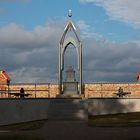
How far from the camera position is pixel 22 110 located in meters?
28.1

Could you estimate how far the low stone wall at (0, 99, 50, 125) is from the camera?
26.1m

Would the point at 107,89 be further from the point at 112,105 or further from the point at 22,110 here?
the point at 22,110

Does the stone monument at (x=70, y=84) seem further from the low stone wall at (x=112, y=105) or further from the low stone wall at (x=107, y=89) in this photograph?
the low stone wall at (x=107, y=89)

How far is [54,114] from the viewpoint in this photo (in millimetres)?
29062

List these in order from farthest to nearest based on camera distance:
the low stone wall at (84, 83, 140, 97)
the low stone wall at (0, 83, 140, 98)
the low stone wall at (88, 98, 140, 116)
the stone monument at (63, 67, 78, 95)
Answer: the low stone wall at (84, 83, 140, 97) < the low stone wall at (0, 83, 140, 98) < the stone monument at (63, 67, 78, 95) < the low stone wall at (88, 98, 140, 116)

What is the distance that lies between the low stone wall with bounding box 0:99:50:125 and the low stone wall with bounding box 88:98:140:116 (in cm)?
406

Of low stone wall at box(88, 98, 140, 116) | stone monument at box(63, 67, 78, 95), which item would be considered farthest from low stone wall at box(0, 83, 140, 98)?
low stone wall at box(88, 98, 140, 116)

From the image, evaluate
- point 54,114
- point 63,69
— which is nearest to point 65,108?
point 54,114

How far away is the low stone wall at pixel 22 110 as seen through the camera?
85.5 feet

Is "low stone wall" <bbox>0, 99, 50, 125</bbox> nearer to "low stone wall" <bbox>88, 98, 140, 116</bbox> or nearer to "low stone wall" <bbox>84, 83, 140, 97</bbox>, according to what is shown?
"low stone wall" <bbox>88, 98, 140, 116</bbox>

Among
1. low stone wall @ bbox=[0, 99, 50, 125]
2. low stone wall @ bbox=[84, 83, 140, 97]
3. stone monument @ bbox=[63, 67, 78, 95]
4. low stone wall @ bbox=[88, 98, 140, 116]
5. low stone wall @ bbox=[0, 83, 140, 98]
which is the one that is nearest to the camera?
low stone wall @ bbox=[0, 99, 50, 125]

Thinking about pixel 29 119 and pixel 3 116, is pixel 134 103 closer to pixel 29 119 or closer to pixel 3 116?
pixel 29 119

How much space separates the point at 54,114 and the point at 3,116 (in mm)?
4171

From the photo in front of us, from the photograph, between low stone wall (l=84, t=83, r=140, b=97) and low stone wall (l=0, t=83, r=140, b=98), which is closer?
low stone wall (l=0, t=83, r=140, b=98)
